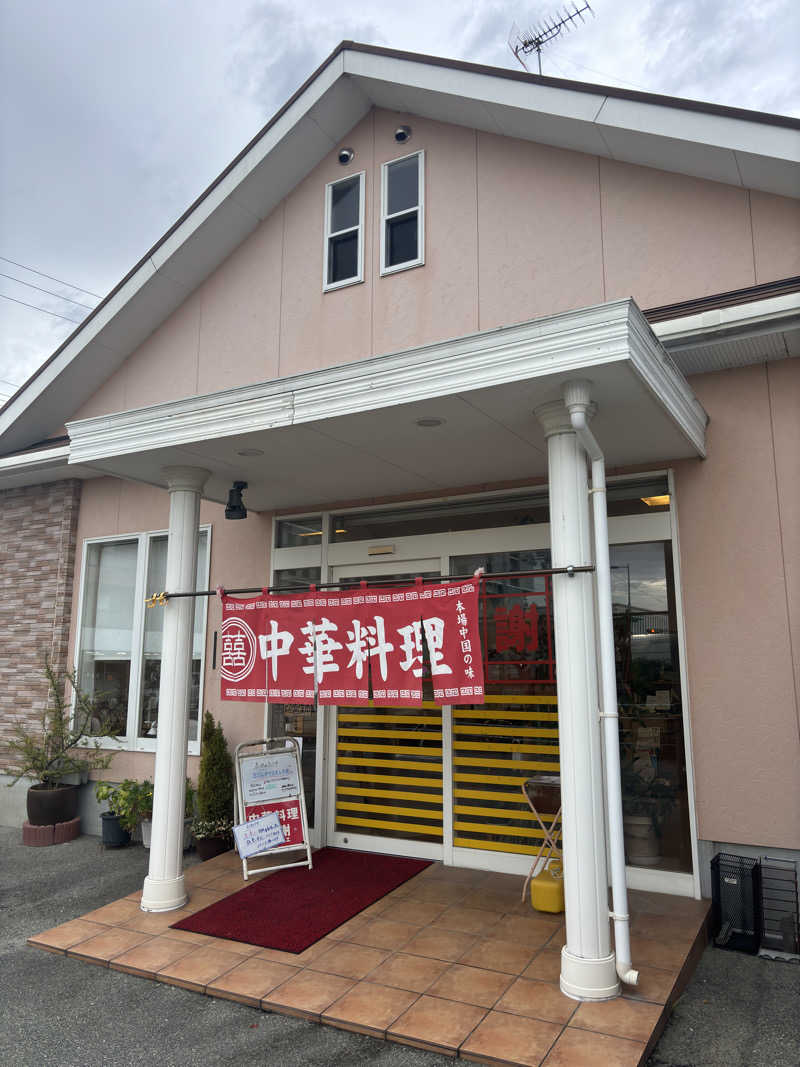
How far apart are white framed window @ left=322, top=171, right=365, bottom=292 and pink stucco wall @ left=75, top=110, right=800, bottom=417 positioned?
0.09 meters

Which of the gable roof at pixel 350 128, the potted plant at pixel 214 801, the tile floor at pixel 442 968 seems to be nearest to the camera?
the tile floor at pixel 442 968

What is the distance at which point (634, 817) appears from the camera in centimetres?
553

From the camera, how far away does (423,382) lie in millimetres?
4348

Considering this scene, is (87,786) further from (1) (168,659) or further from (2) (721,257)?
(2) (721,257)

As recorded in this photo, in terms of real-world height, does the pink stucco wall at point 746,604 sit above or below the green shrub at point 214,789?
above

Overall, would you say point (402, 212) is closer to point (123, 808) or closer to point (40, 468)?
point (40, 468)

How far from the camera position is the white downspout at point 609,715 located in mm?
3936

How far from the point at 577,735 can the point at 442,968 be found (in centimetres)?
169

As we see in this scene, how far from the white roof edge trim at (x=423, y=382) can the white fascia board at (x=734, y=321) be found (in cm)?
52

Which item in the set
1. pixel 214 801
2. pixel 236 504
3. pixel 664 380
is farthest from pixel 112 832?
pixel 664 380

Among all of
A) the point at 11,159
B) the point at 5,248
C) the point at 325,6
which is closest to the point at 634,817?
the point at 325,6

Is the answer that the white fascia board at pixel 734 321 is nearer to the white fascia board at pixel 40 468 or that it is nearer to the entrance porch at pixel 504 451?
the entrance porch at pixel 504 451

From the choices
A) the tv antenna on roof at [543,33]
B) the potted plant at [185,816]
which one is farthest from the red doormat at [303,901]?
the tv antenna on roof at [543,33]

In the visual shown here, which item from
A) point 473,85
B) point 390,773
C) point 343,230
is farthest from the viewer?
point 343,230
